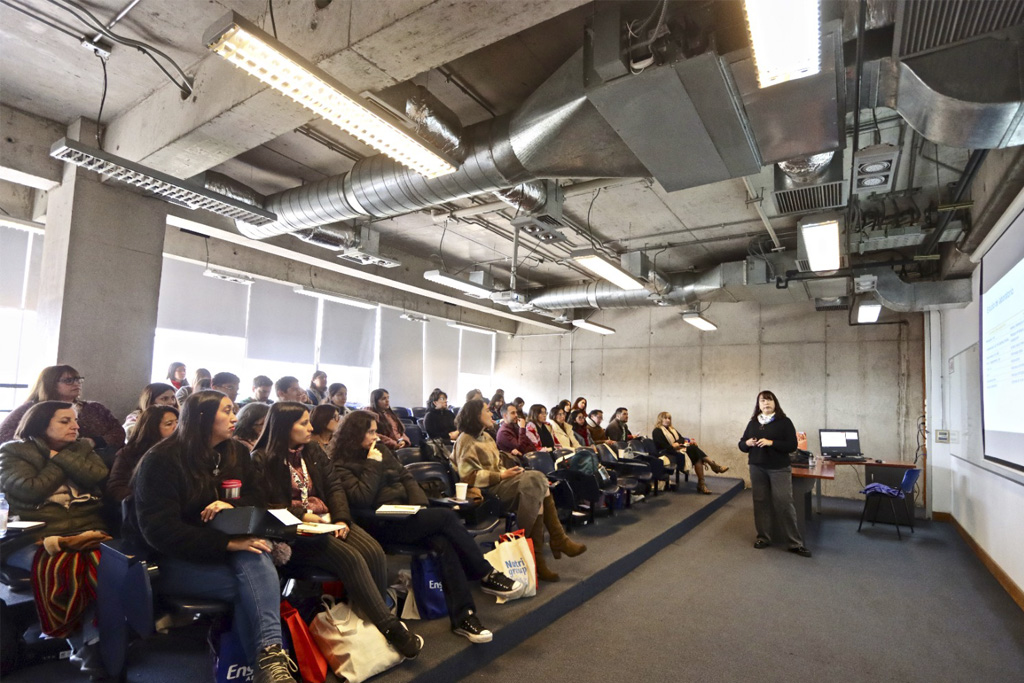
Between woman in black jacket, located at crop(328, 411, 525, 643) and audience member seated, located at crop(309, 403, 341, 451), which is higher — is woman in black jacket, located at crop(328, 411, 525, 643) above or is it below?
below

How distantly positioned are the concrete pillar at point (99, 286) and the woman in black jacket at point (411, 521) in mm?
2229

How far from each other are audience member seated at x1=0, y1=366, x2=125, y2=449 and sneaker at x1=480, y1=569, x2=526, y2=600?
7.72ft

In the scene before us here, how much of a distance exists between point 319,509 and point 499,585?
111 cm

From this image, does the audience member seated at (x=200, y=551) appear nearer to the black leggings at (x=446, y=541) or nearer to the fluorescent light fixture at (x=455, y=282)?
the black leggings at (x=446, y=541)

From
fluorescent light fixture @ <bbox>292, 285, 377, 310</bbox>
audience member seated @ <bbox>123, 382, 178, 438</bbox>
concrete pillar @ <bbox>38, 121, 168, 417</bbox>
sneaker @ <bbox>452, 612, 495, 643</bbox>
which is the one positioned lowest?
sneaker @ <bbox>452, 612, 495, 643</bbox>

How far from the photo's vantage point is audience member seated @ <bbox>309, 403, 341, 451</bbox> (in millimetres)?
3137

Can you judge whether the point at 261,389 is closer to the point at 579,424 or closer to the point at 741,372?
the point at 579,424

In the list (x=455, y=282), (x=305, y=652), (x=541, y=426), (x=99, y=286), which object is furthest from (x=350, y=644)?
(x=455, y=282)

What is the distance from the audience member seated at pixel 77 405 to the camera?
125 inches

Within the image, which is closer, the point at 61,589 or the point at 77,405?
the point at 61,589

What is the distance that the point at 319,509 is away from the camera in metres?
2.69

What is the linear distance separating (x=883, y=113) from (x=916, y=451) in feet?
20.8

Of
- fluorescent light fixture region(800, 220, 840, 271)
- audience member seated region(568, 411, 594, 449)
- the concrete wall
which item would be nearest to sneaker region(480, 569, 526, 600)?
fluorescent light fixture region(800, 220, 840, 271)

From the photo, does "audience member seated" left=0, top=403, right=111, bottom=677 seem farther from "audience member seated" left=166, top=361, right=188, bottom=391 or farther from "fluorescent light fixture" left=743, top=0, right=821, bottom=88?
"fluorescent light fixture" left=743, top=0, right=821, bottom=88
